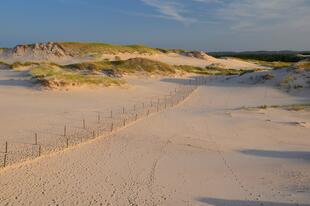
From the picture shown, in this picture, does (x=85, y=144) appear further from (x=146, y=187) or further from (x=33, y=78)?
(x=33, y=78)

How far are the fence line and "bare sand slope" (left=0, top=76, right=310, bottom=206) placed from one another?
69 cm

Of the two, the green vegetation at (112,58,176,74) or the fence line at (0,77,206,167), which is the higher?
the green vegetation at (112,58,176,74)

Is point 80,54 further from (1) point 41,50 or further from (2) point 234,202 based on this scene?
(2) point 234,202

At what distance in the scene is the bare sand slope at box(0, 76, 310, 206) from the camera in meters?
11.3

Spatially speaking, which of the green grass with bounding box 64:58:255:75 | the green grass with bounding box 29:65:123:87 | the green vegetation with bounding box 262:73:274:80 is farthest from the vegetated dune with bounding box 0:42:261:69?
the green vegetation with bounding box 262:73:274:80

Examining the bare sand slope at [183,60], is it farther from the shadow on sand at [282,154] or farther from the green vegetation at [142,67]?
the shadow on sand at [282,154]

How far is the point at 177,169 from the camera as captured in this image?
13812 mm

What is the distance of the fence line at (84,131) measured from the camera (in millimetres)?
14808

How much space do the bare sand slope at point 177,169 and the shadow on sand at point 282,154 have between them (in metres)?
0.03

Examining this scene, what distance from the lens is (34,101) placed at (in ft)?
87.8

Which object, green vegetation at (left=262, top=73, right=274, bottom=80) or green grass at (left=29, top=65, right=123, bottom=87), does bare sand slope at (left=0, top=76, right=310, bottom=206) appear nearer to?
green grass at (left=29, top=65, right=123, bottom=87)

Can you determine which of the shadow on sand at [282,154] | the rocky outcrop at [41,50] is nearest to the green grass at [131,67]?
the rocky outcrop at [41,50]

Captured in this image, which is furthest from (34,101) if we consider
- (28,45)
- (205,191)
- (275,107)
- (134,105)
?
(28,45)

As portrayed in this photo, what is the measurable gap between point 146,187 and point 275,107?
16505 mm
